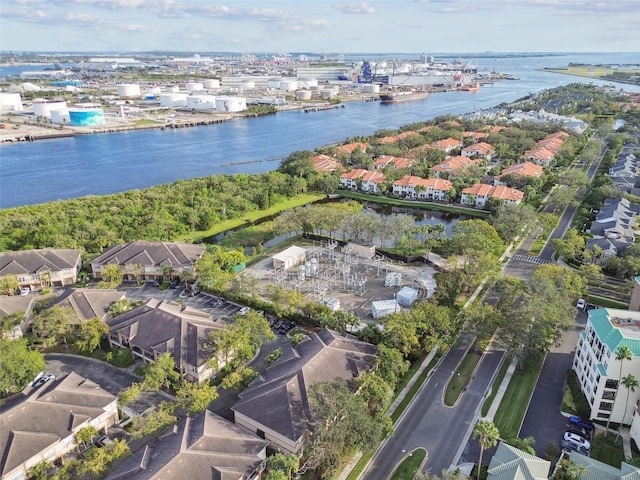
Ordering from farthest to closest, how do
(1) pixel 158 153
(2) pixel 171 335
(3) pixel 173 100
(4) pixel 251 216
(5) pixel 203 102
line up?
1. (3) pixel 173 100
2. (5) pixel 203 102
3. (1) pixel 158 153
4. (4) pixel 251 216
5. (2) pixel 171 335

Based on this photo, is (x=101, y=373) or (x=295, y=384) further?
(x=101, y=373)

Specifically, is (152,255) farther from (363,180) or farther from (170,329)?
(363,180)

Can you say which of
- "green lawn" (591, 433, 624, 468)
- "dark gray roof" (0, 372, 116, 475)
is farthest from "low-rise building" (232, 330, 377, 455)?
"green lawn" (591, 433, 624, 468)

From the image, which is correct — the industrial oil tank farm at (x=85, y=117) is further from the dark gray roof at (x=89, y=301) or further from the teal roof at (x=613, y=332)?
the teal roof at (x=613, y=332)

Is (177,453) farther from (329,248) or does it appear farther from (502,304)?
(329,248)

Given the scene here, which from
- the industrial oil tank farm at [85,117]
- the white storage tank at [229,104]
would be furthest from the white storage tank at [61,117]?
the white storage tank at [229,104]

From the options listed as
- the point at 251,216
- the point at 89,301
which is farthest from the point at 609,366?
the point at 251,216
